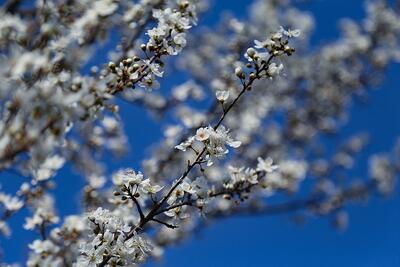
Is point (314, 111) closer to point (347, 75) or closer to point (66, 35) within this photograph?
point (347, 75)

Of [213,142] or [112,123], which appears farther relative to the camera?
[112,123]

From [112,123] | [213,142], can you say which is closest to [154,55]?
[213,142]

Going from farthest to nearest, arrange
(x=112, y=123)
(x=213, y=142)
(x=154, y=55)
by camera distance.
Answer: (x=112, y=123), (x=154, y=55), (x=213, y=142)

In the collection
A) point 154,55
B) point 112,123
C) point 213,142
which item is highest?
point 112,123

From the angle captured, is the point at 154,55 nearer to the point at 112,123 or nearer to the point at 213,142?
the point at 213,142

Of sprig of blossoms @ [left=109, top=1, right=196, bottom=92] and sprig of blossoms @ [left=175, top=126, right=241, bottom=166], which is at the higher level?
sprig of blossoms @ [left=109, top=1, right=196, bottom=92]

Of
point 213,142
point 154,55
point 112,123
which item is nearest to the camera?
point 213,142

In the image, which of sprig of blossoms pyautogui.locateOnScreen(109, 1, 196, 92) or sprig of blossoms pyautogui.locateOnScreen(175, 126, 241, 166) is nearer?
sprig of blossoms pyautogui.locateOnScreen(175, 126, 241, 166)

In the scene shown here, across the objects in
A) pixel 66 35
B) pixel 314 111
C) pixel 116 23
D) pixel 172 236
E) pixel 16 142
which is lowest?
pixel 16 142

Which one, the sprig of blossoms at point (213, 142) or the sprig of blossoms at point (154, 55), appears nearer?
the sprig of blossoms at point (213, 142)

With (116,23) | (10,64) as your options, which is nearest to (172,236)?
(116,23)

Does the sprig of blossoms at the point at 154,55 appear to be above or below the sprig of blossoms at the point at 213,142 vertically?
above
